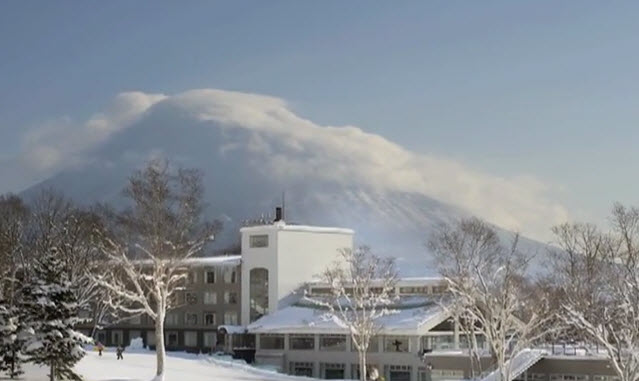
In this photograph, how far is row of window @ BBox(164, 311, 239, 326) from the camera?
92.6 m

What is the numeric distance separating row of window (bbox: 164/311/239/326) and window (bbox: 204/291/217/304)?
105 centimetres

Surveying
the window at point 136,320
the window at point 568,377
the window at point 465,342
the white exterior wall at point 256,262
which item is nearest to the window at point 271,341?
the white exterior wall at point 256,262

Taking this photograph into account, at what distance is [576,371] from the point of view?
59.8m

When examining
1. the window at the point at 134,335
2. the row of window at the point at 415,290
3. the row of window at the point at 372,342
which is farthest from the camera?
the window at the point at 134,335

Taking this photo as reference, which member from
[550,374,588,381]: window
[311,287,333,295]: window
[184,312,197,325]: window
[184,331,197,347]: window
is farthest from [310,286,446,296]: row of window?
[550,374,588,381]: window

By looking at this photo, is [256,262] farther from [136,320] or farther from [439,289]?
[439,289]

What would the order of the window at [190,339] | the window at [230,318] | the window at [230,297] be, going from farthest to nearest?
the window at [190,339] → the window at [230,297] → the window at [230,318]

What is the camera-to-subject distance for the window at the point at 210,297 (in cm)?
9431

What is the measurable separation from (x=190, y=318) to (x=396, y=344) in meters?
27.3

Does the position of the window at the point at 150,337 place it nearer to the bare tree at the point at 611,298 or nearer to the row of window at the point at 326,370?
the row of window at the point at 326,370

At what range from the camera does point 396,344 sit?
7506 centimetres

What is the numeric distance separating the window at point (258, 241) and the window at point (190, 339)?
423 inches

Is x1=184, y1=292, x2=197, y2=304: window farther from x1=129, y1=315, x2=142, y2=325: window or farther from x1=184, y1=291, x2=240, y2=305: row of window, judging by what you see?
x1=129, y1=315, x2=142, y2=325: window

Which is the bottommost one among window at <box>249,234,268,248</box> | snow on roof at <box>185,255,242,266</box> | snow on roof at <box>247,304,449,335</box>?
snow on roof at <box>247,304,449,335</box>
